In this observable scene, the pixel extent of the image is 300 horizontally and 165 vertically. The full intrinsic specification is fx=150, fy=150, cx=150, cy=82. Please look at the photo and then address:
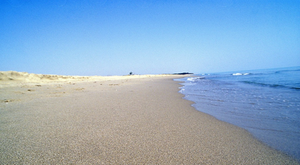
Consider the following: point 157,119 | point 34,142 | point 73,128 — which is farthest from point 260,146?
point 34,142

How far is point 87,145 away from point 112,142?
0.97 ft

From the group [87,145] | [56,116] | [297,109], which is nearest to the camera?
[87,145]

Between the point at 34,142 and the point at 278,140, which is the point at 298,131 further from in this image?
the point at 34,142

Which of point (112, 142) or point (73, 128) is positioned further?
point (73, 128)

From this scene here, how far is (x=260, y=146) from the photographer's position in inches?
73.8

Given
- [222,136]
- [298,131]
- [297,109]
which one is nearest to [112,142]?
[222,136]

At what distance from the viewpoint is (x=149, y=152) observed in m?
1.68

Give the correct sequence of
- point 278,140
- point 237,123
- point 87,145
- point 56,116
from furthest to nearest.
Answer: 1. point 56,116
2. point 237,123
3. point 278,140
4. point 87,145

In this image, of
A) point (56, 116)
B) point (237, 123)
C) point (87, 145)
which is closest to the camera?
point (87, 145)

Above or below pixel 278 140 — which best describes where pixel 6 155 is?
above

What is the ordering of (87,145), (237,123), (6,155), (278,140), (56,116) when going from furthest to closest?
(56,116), (237,123), (278,140), (87,145), (6,155)

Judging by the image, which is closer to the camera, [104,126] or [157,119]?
[104,126]

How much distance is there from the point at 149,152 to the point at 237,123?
1993mm

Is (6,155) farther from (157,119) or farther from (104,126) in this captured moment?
(157,119)
